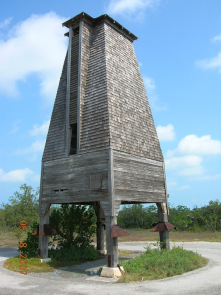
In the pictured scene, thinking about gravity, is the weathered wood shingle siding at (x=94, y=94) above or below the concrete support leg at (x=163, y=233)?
above

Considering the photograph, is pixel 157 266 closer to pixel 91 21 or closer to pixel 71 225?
pixel 71 225

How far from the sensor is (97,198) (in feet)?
36.9

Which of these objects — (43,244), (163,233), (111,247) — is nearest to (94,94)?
(111,247)

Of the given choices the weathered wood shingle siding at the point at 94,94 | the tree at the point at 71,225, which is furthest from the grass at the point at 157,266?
the tree at the point at 71,225

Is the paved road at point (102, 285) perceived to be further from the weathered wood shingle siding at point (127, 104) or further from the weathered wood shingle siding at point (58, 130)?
the weathered wood shingle siding at point (58, 130)

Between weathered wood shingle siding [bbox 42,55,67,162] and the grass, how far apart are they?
623cm

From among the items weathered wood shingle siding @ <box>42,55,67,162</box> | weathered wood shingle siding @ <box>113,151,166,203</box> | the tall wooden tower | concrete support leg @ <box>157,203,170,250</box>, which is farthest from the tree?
weathered wood shingle siding @ <box>113,151,166,203</box>

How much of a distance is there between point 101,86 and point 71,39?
163 inches

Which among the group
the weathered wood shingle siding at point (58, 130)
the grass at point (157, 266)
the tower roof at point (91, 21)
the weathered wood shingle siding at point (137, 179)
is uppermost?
the tower roof at point (91, 21)

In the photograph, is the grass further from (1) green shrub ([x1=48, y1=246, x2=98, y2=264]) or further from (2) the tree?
(2) the tree

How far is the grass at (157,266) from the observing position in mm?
9406

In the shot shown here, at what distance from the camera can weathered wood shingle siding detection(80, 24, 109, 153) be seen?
12.0 metres

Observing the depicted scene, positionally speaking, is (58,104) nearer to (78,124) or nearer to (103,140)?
(78,124)

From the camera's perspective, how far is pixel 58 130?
13969 mm
